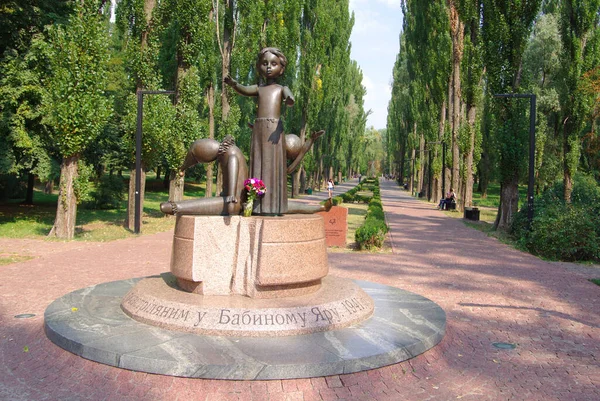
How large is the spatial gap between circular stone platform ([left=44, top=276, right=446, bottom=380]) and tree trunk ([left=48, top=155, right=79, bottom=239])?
8173 mm

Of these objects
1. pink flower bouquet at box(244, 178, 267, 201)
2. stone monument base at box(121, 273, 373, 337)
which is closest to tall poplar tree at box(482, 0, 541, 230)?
stone monument base at box(121, 273, 373, 337)

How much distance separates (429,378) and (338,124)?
134 ft

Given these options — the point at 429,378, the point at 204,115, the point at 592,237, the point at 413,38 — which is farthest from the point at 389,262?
the point at 413,38

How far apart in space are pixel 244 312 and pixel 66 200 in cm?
1021

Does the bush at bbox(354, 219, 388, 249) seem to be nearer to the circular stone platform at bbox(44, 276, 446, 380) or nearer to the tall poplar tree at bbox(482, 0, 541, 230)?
the circular stone platform at bbox(44, 276, 446, 380)

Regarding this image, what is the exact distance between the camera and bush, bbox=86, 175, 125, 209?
23750mm

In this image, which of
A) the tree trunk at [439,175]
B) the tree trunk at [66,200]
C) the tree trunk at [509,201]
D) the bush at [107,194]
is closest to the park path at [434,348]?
the tree trunk at [66,200]

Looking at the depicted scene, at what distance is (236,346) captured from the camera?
4578 mm

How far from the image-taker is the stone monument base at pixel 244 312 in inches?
194

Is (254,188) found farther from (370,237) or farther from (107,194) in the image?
(107,194)

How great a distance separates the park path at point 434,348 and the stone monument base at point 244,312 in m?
0.87

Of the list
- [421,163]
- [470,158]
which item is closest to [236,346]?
[470,158]

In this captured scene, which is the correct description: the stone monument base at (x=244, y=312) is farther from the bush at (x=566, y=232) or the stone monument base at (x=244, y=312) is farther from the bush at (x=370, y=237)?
the bush at (x=566, y=232)

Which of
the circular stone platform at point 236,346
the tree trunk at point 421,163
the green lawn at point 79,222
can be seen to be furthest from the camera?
the tree trunk at point 421,163
